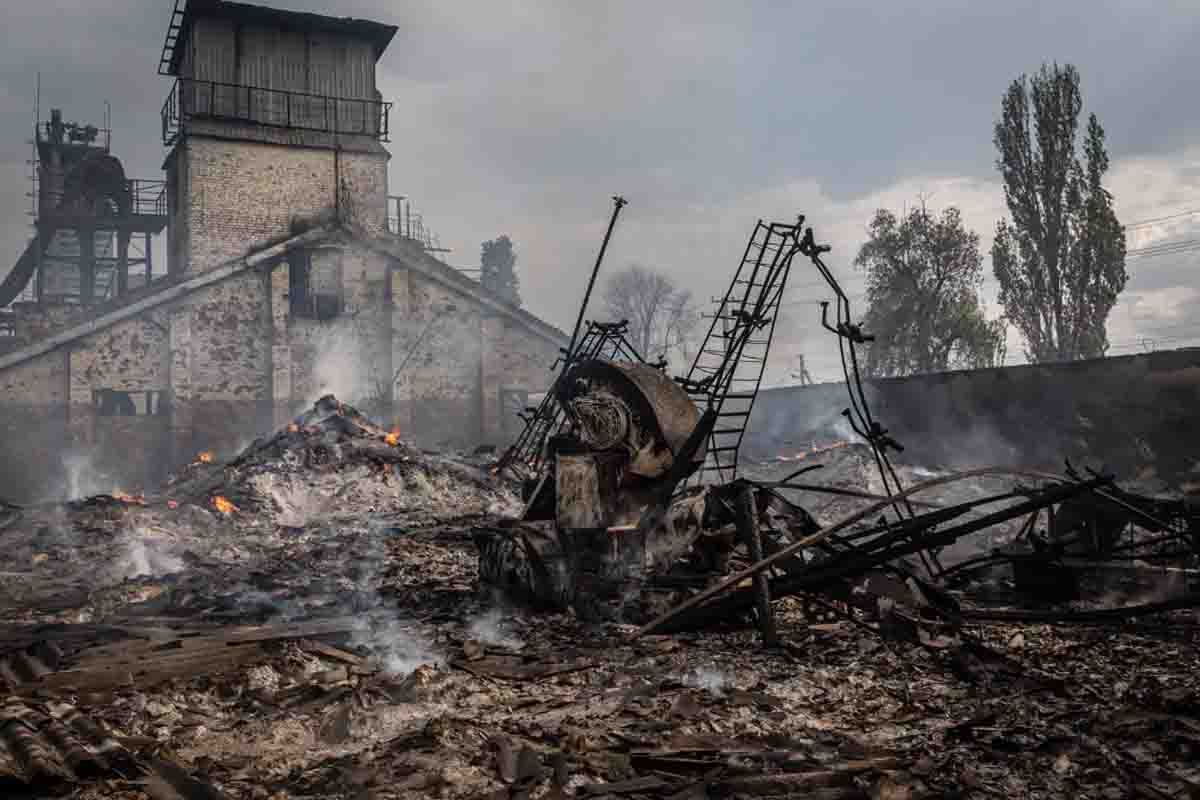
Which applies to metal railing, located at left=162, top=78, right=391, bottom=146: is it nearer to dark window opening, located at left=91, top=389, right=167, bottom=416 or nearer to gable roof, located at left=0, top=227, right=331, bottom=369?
gable roof, located at left=0, top=227, right=331, bottom=369

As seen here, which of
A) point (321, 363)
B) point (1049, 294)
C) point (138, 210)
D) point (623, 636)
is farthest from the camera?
point (138, 210)

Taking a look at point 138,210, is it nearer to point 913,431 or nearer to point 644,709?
point 913,431

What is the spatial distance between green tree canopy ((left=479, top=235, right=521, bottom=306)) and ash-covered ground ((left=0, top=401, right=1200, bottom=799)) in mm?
53652

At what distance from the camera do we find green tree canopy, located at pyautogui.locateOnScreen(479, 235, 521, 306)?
208 feet

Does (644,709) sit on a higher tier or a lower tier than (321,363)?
lower

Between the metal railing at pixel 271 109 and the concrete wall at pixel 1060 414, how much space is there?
21.7m

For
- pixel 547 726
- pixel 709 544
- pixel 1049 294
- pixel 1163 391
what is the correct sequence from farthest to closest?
pixel 1049 294, pixel 1163 391, pixel 709 544, pixel 547 726

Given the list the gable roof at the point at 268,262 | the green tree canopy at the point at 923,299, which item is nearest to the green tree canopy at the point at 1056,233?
the green tree canopy at the point at 923,299

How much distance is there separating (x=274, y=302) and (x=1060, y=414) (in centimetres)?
2409

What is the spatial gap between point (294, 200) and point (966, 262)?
97.6 feet

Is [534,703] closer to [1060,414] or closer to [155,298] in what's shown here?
[1060,414]

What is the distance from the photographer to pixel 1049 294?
103ft

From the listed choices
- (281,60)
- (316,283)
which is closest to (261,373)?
(316,283)

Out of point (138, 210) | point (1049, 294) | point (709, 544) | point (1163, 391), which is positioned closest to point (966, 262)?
point (1049, 294)
